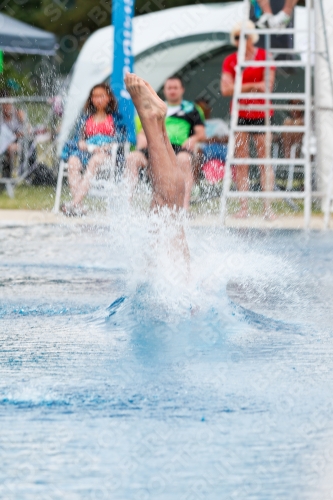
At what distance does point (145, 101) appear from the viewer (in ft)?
12.4

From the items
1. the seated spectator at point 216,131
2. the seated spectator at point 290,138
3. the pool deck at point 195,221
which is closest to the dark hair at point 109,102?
the pool deck at point 195,221

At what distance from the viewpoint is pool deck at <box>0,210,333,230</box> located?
765 cm

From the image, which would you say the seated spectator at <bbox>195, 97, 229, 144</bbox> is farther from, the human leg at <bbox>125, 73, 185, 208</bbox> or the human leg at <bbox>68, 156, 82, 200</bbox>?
the human leg at <bbox>125, 73, 185, 208</bbox>

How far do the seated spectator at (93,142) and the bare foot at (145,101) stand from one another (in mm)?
4632

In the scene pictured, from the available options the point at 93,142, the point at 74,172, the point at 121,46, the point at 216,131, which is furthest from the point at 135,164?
the point at 216,131

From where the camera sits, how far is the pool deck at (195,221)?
7648 mm

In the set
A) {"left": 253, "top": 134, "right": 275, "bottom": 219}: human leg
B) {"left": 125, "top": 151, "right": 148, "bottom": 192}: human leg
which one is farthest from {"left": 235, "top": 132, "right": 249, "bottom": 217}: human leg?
{"left": 125, "top": 151, "right": 148, "bottom": 192}: human leg

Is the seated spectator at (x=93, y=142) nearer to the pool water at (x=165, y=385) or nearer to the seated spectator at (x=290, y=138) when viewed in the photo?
the seated spectator at (x=290, y=138)

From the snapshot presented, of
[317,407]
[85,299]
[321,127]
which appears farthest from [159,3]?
[317,407]

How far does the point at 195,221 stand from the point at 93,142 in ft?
5.22

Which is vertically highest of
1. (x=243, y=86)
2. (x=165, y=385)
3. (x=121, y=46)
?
(x=121, y=46)

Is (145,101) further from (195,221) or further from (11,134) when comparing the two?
(11,134)

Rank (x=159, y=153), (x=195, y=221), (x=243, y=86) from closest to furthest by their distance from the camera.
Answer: (x=159, y=153) < (x=195, y=221) < (x=243, y=86)

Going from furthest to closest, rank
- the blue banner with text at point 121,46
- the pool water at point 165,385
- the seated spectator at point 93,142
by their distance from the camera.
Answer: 1. the blue banner with text at point 121,46
2. the seated spectator at point 93,142
3. the pool water at point 165,385
